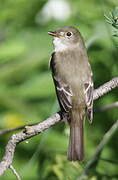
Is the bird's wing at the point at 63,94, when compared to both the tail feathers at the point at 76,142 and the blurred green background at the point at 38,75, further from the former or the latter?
the blurred green background at the point at 38,75

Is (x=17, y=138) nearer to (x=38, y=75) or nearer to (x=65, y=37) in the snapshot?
(x=65, y=37)

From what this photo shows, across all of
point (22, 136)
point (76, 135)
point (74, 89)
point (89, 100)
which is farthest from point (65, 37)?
point (22, 136)

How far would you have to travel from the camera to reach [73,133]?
438 centimetres

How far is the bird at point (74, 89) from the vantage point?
4.33 m

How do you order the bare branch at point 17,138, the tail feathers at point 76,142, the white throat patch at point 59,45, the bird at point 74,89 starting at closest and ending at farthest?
the bare branch at point 17,138
the tail feathers at point 76,142
the bird at point 74,89
the white throat patch at point 59,45

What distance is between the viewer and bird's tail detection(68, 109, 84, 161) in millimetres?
4219

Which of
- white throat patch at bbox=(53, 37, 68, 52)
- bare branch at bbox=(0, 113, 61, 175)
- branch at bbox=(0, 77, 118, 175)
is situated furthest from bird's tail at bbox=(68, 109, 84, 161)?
white throat patch at bbox=(53, 37, 68, 52)

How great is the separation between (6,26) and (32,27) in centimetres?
28

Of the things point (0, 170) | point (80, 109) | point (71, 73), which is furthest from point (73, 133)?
point (0, 170)

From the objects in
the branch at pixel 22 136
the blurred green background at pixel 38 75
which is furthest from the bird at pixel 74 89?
the branch at pixel 22 136

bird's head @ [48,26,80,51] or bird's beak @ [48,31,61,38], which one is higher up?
bird's beak @ [48,31,61,38]

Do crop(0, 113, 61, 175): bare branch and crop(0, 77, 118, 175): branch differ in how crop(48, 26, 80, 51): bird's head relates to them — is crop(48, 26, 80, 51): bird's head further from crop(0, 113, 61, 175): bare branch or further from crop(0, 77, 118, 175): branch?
crop(0, 113, 61, 175): bare branch

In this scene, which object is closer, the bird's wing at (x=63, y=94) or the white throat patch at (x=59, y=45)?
the bird's wing at (x=63, y=94)

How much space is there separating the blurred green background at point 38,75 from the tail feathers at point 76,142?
0.46m
